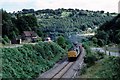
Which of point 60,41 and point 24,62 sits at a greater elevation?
point 24,62

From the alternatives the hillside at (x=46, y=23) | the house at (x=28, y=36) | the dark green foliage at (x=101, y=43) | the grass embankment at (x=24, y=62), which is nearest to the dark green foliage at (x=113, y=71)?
the grass embankment at (x=24, y=62)

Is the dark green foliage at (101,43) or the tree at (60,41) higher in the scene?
the tree at (60,41)

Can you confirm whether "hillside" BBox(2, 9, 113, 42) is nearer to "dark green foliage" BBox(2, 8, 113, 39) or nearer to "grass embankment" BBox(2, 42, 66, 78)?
"dark green foliage" BBox(2, 8, 113, 39)

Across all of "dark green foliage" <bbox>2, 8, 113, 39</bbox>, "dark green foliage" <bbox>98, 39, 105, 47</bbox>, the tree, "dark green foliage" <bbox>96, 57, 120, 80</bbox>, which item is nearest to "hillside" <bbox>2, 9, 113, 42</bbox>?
"dark green foliage" <bbox>2, 8, 113, 39</bbox>

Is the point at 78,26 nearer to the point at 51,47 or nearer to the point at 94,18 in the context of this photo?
the point at 94,18

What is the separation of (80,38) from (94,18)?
6555cm

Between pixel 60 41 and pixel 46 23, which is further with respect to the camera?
pixel 46 23

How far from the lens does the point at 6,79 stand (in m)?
26.1

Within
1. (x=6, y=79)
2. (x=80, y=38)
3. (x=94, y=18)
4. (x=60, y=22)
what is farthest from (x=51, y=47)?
(x=94, y=18)

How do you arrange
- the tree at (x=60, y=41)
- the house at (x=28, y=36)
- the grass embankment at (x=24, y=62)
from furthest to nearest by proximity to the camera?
the house at (x=28, y=36) → the tree at (x=60, y=41) → the grass embankment at (x=24, y=62)

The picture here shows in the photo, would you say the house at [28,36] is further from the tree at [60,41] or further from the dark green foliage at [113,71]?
the dark green foliage at [113,71]

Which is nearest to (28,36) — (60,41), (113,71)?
(60,41)

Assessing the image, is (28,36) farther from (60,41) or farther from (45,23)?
(45,23)

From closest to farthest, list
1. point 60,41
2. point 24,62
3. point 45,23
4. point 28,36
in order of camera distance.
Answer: point 24,62 → point 60,41 → point 28,36 → point 45,23
